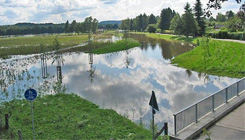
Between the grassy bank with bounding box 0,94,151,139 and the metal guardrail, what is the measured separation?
2.42 meters

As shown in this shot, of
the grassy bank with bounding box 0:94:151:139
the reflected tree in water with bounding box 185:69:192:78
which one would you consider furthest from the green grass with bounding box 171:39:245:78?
the grassy bank with bounding box 0:94:151:139

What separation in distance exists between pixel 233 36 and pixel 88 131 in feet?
194

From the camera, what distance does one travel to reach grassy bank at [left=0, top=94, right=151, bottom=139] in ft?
42.4

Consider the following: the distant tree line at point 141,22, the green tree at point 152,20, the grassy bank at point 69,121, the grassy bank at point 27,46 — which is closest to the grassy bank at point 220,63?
the grassy bank at point 69,121

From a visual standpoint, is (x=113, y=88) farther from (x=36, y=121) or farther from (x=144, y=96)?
(x=36, y=121)

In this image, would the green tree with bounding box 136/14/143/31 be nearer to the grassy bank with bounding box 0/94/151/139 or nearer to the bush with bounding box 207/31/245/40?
the bush with bounding box 207/31/245/40

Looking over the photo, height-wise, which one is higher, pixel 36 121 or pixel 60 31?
pixel 60 31

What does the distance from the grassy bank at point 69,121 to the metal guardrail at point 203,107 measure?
7.93 ft

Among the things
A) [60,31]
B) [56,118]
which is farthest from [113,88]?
[60,31]

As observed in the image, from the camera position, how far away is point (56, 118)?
15258 millimetres

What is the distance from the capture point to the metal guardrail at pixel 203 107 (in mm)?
10672

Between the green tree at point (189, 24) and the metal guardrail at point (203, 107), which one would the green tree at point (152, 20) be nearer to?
the green tree at point (189, 24)

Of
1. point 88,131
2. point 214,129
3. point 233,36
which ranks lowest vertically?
point 88,131

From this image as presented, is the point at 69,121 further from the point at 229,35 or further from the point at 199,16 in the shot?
the point at 199,16
